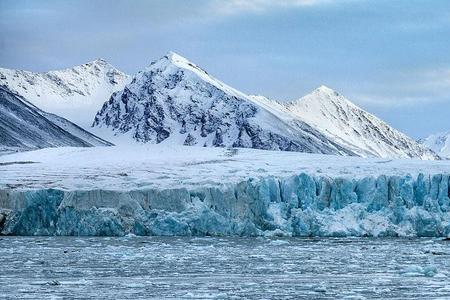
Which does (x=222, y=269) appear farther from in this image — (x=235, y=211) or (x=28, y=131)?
(x=28, y=131)

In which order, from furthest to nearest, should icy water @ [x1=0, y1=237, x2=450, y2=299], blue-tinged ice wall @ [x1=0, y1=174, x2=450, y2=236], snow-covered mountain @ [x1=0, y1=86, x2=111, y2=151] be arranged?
snow-covered mountain @ [x1=0, y1=86, x2=111, y2=151] < blue-tinged ice wall @ [x1=0, y1=174, x2=450, y2=236] < icy water @ [x1=0, y1=237, x2=450, y2=299]

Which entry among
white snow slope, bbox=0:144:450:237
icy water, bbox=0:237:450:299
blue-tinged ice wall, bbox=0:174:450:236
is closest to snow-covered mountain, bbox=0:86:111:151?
white snow slope, bbox=0:144:450:237

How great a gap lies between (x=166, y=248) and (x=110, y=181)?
10905mm

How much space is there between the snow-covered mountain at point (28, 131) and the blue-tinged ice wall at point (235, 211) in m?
83.6


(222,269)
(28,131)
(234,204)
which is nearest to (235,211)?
(234,204)

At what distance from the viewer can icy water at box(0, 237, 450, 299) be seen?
63.8 ft

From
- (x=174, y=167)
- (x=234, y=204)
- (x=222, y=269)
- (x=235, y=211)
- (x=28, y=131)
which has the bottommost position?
(x=222, y=269)

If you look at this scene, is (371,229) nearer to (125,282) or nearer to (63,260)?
(63,260)

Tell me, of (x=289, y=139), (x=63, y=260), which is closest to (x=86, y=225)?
(x=63, y=260)

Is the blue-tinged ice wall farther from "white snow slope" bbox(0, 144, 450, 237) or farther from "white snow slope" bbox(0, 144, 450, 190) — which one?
"white snow slope" bbox(0, 144, 450, 190)

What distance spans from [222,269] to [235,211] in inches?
574

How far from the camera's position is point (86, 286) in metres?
20.3

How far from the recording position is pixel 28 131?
137 metres

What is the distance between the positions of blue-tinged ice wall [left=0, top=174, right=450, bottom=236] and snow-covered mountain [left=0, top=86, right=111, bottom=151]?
83.6m
